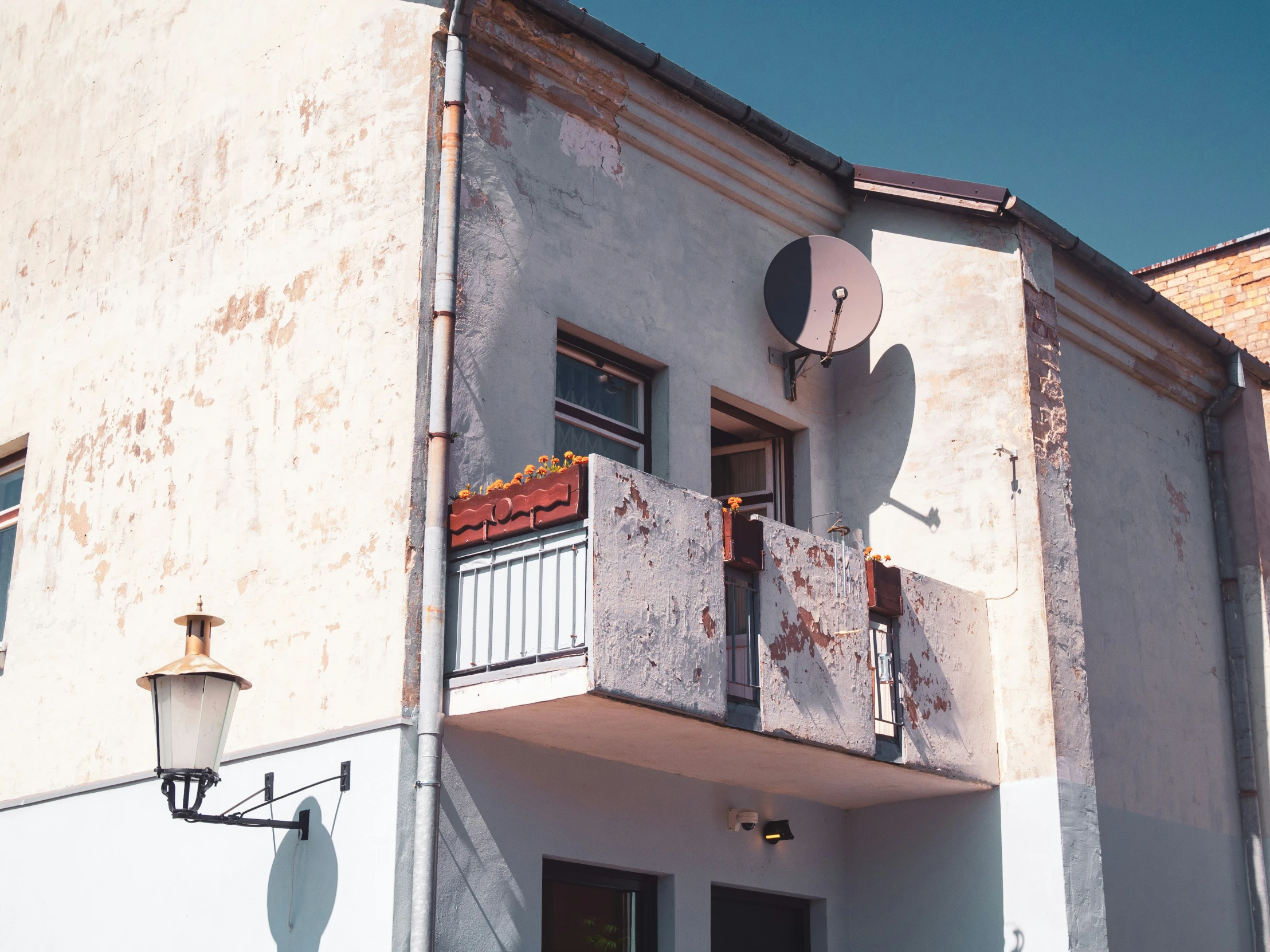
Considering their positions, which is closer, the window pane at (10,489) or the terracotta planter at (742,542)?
the terracotta planter at (742,542)

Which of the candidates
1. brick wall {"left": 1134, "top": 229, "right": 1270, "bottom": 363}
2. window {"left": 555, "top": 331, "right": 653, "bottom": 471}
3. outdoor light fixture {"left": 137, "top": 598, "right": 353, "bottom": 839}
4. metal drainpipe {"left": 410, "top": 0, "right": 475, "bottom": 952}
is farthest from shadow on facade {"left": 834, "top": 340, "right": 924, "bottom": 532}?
brick wall {"left": 1134, "top": 229, "right": 1270, "bottom": 363}

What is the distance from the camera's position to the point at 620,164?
973 centimetres

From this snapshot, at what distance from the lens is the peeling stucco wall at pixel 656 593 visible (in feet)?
23.5

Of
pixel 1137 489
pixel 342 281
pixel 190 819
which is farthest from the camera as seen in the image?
pixel 1137 489

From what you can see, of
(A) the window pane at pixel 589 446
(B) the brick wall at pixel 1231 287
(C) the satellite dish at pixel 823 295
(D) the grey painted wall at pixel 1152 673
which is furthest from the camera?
(B) the brick wall at pixel 1231 287

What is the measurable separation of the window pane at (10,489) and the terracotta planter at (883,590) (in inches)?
246

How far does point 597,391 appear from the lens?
9.43 m

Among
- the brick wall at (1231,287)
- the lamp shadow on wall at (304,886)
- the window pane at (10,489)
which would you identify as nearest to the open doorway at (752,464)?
the lamp shadow on wall at (304,886)

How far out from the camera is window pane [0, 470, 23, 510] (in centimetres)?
1093

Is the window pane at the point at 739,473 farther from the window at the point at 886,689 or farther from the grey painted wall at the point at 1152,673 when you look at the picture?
the grey painted wall at the point at 1152,673

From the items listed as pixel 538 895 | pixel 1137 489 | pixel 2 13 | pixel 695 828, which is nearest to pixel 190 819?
pixel 538 895

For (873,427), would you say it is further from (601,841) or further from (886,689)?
(601,841)

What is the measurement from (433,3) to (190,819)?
489 centimetres

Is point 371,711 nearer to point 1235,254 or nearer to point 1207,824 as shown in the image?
point 1207,824
